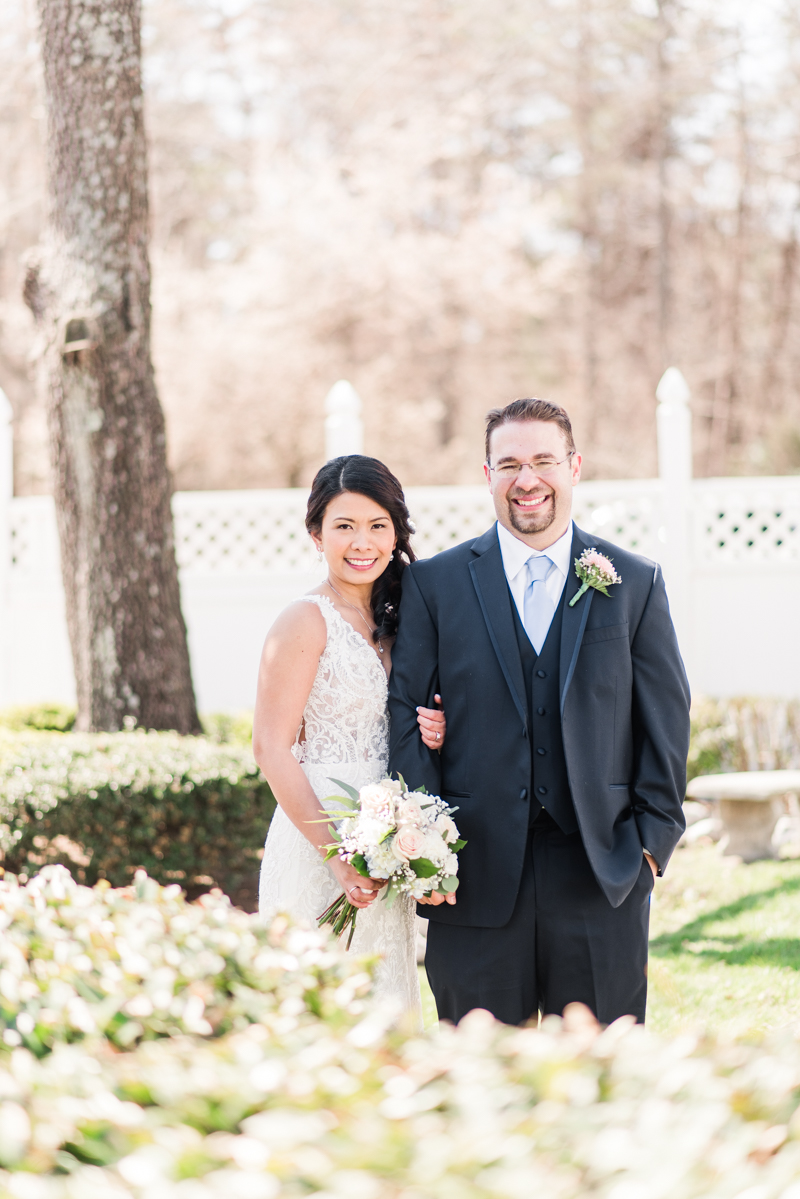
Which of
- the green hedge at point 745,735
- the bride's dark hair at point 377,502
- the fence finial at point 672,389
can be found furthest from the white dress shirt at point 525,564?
the fence finial at point 672,389

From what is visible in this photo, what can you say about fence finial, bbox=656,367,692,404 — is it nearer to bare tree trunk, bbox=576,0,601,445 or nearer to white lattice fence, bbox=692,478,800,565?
white lattice fence, bbox=692,478,800,565

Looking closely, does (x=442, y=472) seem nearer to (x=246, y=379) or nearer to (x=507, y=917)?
(x=246, y=379)

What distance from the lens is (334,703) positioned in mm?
3084

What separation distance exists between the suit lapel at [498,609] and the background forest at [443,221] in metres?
15.9

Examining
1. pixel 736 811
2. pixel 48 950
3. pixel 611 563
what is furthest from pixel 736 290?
pixel 48 950

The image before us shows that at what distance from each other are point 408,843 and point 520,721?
476 mm

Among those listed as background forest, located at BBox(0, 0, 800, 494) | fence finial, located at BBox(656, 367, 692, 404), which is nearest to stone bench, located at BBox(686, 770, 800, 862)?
fence finial, located at BBox(656, 367, 692, 404)

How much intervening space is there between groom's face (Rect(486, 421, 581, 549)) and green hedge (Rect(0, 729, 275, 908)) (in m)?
2.89

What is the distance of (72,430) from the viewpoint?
611 centimetres

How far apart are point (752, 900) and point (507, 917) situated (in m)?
3.81

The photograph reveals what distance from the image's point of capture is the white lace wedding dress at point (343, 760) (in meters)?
3.07

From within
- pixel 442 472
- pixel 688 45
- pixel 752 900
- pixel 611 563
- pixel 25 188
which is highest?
pixel 688 45

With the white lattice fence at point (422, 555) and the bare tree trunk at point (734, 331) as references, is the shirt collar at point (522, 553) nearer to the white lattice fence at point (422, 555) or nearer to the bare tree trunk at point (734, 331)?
the white lattice fence at point (422, 555)

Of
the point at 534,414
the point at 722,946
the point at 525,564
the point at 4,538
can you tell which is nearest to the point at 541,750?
the point at 525,564
